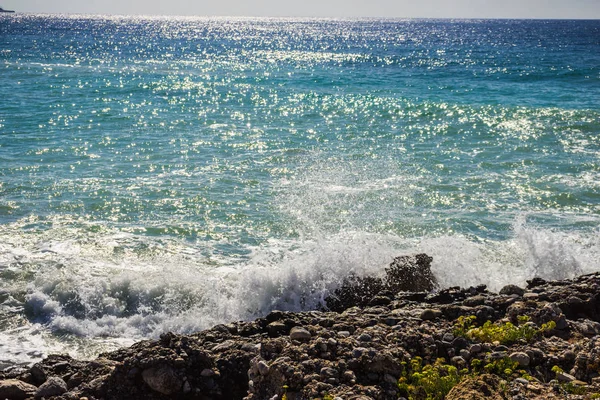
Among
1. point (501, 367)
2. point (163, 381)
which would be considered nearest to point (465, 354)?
point (501, 367)

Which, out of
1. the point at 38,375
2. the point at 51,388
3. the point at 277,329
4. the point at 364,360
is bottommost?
the point at 38,375

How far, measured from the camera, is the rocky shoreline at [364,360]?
6.21 m

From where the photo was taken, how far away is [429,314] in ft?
26.5

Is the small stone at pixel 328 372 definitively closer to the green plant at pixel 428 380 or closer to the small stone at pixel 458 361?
the green plant at pixel 428 380

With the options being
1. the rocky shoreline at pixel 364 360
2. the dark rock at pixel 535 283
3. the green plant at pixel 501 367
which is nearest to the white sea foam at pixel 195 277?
the dark rock at pixel 535 283

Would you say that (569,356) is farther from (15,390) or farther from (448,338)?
(15,390)

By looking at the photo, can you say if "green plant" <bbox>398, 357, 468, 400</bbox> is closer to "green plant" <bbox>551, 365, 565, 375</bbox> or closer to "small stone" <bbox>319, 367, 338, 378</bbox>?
"small stone" <bbox>319, 367, 338, 378</bbox>

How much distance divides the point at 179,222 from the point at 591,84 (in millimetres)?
34582

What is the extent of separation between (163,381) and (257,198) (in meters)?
10.3

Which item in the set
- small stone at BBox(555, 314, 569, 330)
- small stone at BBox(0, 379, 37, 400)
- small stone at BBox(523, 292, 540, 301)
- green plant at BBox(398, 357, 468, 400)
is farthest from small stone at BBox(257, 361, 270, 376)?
small stone at BBox(523, 292, 540, 301)

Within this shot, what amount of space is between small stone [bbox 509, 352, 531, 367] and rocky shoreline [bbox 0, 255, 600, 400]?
11mm

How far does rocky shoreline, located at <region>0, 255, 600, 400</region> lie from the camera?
6207mm

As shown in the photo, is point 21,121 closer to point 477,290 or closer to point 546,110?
point 477,290

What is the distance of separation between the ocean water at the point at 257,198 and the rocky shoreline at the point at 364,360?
2.54m
